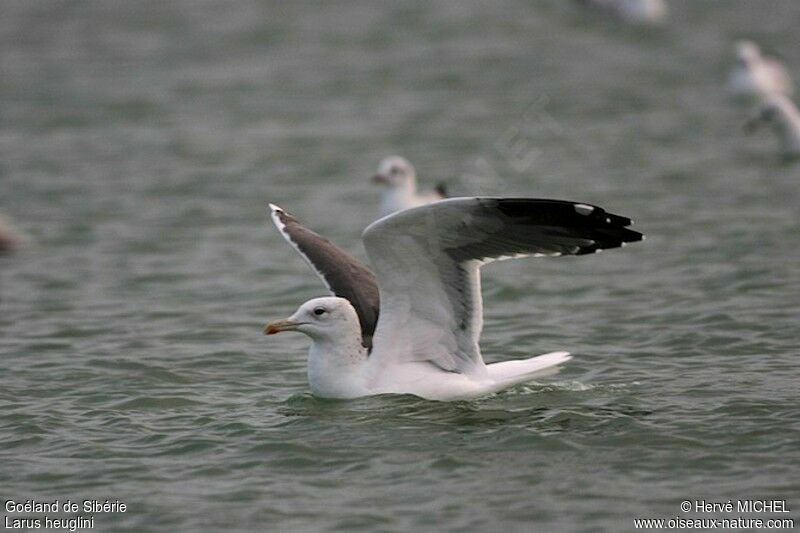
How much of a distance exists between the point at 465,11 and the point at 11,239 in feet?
43.5

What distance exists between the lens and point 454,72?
22219 millimetres

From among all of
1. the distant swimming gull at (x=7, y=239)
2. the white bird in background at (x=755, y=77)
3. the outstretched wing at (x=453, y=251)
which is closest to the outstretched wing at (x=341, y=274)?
the outstretched wing at (x=453, y=251)

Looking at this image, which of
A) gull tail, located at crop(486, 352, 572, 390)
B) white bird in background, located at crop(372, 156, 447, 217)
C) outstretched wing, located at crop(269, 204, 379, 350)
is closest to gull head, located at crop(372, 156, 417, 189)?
white bird in background, located at crop(372, 156, 447, 217)

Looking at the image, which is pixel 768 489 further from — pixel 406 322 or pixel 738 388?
pixel 406 322

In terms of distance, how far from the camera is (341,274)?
32.8 ft

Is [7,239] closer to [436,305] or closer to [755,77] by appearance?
[436,305]

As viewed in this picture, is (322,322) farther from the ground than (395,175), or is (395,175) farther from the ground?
(395,175)

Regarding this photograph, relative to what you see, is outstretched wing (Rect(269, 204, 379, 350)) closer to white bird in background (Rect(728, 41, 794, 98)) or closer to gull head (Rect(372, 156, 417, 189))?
gull head (Rect(372, 156, 417, 189))

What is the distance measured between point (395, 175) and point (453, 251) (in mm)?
6592

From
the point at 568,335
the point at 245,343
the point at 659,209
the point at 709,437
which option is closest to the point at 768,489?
the point at 709,437

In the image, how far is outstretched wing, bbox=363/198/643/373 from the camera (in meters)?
8.65

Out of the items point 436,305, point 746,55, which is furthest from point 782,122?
point 436,305

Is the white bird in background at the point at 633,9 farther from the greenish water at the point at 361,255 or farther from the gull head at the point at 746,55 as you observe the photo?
the gull head at the point at 746,55

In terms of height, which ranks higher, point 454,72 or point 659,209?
point 454,72
